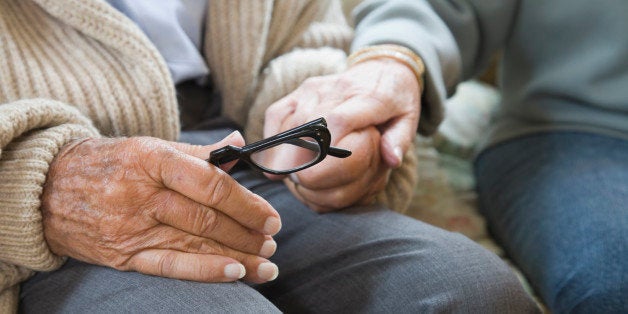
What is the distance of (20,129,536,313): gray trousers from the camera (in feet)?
1.76

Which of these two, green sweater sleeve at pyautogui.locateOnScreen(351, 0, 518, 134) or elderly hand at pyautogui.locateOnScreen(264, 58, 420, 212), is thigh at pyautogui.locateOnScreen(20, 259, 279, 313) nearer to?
elderly hand at pyautogui.locateOnScreen(264, 58, 420, 212)

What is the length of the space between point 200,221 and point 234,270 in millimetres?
62

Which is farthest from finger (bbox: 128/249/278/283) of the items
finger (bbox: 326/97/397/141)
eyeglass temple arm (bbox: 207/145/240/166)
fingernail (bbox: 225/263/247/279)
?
finger (bbox: 326/97/397/141)

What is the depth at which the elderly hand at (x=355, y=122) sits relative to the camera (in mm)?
682

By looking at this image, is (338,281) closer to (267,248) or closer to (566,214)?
(267,248)

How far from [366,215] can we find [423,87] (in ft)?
0.87

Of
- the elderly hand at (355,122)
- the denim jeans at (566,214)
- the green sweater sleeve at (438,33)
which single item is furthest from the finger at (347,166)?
the denim jeans at (566,214)

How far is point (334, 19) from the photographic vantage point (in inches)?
39.0

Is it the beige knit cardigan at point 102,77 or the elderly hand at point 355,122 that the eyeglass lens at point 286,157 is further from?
the beige knit cardigan at point 102,77

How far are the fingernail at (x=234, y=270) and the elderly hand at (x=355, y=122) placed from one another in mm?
167

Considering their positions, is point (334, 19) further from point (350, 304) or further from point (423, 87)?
point (350, 304)

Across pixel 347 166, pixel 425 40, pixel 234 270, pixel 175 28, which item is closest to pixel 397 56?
pixel 425 40

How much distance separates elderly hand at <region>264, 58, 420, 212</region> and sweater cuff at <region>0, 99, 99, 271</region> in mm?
282

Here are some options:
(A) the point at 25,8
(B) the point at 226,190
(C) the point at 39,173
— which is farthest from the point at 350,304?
(A) the point at 25,8
